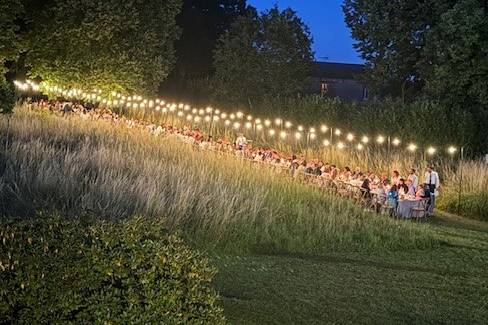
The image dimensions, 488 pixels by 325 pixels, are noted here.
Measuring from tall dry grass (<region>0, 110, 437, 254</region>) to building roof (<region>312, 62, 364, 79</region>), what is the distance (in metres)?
52.5

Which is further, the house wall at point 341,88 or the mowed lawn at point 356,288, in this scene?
the house wall at point 341,88

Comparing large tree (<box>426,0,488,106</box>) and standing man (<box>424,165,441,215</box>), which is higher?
large tree (<box>426,0,488,106</box>)

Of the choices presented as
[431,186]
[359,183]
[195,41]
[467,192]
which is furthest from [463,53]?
[195,41]

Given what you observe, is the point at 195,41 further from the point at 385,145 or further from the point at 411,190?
the point at 411,190

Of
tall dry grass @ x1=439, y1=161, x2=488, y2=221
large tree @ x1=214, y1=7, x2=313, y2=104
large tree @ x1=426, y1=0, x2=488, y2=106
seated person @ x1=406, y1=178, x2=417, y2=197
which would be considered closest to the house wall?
large tree @ x1=214, y1=7, x2=313, y2=104

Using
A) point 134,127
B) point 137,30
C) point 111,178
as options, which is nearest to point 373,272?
point 111,178

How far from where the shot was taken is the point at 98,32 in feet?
78.0

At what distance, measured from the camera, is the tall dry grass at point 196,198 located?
927cm

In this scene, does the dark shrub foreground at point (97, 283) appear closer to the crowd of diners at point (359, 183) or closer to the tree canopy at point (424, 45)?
the crowd of diners at point (359, 183)

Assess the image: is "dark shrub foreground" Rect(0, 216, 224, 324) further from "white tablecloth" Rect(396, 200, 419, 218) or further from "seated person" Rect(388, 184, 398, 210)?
"white tablecloth" Rect(396, 200, 419, 218)

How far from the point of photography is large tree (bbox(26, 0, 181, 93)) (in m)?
21.6

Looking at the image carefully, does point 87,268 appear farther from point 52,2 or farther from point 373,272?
point 52,2

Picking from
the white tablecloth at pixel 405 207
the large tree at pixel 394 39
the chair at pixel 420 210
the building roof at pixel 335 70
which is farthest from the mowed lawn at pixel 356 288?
the building roof at pixel 335 70

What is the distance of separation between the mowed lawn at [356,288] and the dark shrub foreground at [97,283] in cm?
197
